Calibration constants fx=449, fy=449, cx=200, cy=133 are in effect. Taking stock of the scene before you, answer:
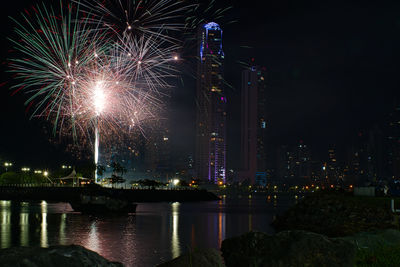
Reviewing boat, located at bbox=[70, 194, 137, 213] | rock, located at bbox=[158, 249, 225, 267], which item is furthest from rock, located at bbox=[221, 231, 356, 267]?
boat, located at bbox=[70, 194, 137, 213]

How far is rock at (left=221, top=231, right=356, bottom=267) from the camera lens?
14234 millimetres

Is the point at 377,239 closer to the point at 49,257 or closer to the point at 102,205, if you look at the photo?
the point at 49,257

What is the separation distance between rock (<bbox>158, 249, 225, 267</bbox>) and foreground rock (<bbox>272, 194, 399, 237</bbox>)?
28.0 metres

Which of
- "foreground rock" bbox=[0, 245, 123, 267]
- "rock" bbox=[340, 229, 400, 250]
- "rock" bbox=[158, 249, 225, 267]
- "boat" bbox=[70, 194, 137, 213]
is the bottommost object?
"boat" bbox=[70, 194, 137, 213]

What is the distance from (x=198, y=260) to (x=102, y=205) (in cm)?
7709

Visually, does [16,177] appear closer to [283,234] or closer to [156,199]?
[156,199]

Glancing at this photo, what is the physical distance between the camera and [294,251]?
14383 millimetres

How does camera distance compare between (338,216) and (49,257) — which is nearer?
(49,257)

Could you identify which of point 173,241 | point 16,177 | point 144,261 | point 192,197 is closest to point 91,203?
point 173,241

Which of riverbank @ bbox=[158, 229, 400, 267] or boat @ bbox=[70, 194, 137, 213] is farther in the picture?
boat @ bbox=[70, 194, 137, 213]

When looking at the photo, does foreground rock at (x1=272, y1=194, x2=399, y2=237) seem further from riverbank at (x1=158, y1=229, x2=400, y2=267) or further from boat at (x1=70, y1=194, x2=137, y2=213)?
boat at (x1=70, y1=194, x2=137, y2=213)

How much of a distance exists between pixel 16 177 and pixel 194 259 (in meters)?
166

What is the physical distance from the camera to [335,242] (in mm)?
14680

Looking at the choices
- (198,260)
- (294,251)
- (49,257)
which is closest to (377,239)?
(294,251)
